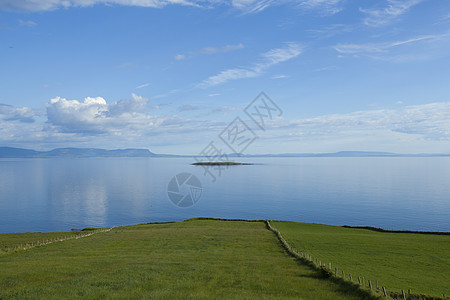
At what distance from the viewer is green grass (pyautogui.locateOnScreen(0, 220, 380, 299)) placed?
21.5 metres

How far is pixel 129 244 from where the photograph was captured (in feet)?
153

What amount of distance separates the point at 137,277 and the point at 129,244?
74.8 feet

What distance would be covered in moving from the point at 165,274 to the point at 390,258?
30896 mm

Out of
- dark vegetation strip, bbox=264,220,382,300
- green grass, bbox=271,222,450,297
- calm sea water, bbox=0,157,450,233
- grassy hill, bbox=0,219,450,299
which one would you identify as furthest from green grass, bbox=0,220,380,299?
calm sea water, bbox=0,157,450,233

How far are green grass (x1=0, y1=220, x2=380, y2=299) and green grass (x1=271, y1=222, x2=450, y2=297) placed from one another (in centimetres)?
693

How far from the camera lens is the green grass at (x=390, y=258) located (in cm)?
2861

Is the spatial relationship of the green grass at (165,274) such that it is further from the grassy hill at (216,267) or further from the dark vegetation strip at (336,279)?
the dark vegetation strip at (336,279)

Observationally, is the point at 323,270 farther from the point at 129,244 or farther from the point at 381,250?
the point at 129,244

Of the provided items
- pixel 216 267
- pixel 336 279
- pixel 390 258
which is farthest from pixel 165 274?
pixel 390 258

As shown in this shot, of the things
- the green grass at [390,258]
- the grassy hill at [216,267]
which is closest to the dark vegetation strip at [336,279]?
the grassy hill at [216,267]

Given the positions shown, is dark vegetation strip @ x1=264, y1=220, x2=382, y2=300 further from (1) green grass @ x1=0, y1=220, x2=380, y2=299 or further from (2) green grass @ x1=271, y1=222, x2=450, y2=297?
(2) green grass @ x1=271, y1=222, x2=450, y2=297

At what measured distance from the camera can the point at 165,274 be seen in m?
27.2

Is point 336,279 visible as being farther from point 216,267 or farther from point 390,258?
point 390,258

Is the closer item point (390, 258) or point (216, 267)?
point (216, 267)
